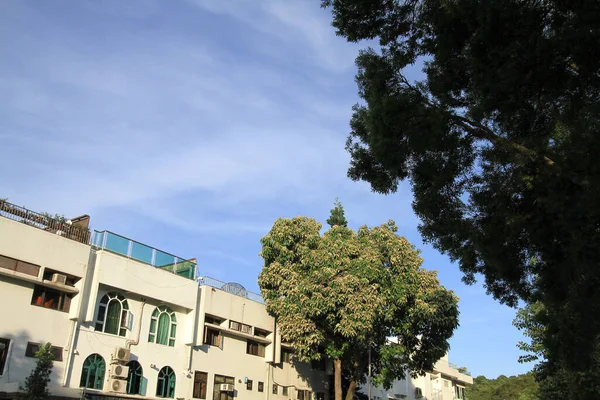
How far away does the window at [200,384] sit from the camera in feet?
74.5

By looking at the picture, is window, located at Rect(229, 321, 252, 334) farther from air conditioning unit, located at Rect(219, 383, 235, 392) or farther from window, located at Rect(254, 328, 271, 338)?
air conditioning unit, located at Rect(219, 383, 235, 392)

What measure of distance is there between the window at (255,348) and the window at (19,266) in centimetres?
1209

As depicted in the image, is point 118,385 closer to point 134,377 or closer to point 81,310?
point 134,377

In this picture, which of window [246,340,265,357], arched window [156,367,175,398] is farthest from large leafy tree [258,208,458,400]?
arched window [156,367,175,398]

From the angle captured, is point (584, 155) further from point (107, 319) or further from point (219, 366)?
point (219, 366)

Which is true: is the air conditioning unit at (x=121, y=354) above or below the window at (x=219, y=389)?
above

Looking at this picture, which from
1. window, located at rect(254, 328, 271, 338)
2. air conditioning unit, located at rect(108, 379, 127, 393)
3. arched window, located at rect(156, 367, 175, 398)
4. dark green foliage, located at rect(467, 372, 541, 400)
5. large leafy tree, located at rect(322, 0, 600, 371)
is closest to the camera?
large leafy tree, located at rect(322, 0, 600, 371)

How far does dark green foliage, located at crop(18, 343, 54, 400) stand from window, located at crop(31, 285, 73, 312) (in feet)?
6.43

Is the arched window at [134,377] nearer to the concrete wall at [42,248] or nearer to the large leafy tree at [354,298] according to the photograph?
the concrete wall at [42,248]

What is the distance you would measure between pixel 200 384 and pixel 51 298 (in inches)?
321

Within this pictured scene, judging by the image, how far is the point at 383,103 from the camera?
1070cm

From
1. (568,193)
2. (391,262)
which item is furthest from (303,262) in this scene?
(568,193)

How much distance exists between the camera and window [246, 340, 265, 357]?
87.0 ft

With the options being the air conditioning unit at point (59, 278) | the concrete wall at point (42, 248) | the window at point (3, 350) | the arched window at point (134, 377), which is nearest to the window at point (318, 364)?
the arched window at point (134, 377)
